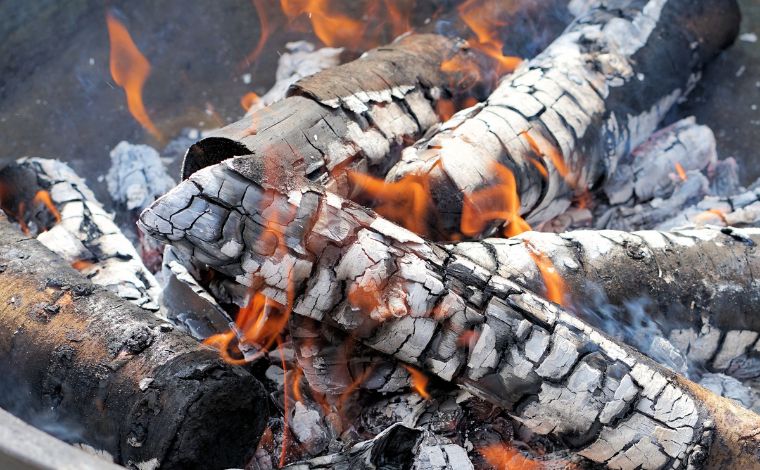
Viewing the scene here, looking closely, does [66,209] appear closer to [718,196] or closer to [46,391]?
[46,391]

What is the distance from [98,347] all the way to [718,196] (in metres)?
2.32

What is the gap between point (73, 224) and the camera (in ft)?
8.20

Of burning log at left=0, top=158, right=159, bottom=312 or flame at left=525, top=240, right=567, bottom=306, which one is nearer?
flame at left=525, top=240, right=567, bottom=306

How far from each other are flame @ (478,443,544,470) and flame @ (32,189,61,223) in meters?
1.69

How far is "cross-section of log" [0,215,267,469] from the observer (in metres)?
1.50

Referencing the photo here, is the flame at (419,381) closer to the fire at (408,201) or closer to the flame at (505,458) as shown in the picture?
the flame at (505,458)

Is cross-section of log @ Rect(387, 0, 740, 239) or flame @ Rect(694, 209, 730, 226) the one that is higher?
cross-section of log @ Rect(387, 0, 740, 239)

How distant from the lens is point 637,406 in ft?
5.31

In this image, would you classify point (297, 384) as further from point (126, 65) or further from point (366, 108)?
point (126, 65)

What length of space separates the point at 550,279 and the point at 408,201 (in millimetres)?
446

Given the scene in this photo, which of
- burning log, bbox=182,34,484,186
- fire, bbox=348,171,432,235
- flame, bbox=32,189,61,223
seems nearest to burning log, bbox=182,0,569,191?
burning log, bbox=182,34,484,186

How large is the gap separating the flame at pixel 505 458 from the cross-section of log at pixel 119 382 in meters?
0.57

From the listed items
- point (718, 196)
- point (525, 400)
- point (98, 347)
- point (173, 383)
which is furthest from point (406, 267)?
point (718, 196)

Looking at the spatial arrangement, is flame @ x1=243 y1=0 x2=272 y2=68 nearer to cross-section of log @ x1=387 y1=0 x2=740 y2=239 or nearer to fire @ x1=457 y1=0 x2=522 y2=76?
fire @ x1=457 y1=0 x2=522 y2=76
